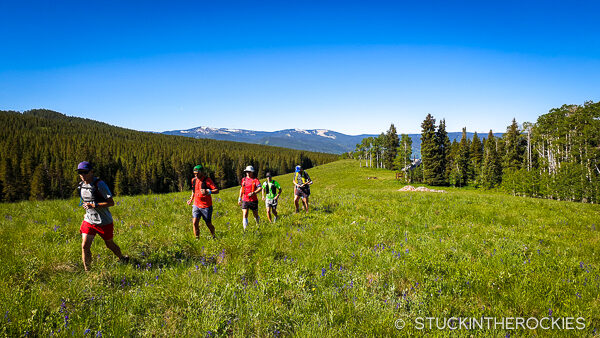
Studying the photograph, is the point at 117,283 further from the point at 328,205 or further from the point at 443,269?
the point at 328,205

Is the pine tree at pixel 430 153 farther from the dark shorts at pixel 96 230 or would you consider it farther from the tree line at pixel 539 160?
the dark shorts at pixel 96 230

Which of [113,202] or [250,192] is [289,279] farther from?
[250,192]

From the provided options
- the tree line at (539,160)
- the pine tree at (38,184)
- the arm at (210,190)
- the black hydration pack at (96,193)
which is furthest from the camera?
the pine tree at (38,184)

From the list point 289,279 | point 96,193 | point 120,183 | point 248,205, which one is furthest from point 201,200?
point 120,183

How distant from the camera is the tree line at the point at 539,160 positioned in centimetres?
3497

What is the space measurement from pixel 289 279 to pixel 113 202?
152 inches

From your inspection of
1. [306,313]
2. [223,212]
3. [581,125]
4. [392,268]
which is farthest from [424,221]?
[581,125]

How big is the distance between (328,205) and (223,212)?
5303 mm

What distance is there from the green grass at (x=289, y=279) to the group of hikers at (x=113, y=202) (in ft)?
1.47

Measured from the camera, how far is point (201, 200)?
24.3ft

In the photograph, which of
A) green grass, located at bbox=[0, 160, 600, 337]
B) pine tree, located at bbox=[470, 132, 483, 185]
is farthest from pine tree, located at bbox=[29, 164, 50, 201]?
pine tree, located at bbox=[470, 132, 483, 185]

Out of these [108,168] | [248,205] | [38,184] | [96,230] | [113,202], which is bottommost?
[38,184]

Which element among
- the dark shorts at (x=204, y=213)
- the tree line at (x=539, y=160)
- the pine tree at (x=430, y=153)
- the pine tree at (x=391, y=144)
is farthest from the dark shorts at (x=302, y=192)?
the pine tree at (x=391, y=144)

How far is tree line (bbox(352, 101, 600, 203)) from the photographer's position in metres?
35.0
